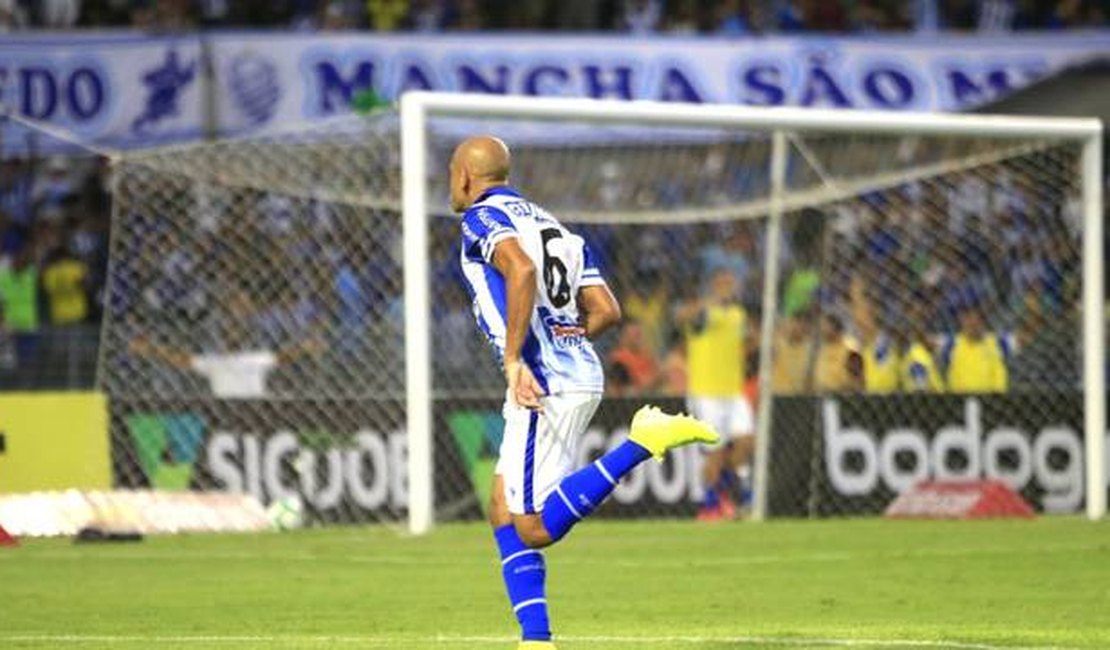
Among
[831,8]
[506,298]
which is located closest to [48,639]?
[506,298]

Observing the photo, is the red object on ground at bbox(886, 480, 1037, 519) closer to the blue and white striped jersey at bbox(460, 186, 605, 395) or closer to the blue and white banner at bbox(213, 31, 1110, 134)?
the blue and white banner at bbox(213, 31, 1110, 134)

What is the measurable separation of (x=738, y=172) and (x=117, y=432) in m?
6.60

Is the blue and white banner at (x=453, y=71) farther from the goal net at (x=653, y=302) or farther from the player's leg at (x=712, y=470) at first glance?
the player's leg at (x=712, y=470)

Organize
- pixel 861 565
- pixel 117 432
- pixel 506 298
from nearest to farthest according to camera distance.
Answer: pixel 506 298, pixel 861 565, pixel 117 432

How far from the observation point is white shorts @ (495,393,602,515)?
10930 mm

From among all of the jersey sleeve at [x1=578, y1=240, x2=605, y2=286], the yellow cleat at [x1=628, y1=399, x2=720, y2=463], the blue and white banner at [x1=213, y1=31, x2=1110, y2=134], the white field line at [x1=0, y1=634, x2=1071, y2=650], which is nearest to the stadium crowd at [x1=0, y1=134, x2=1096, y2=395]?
the blue and white banner at [x1=213, y1=31, x2=1110, y2=134]

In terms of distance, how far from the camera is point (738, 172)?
25062mm

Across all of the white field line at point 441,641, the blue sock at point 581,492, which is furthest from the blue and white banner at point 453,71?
the blue sock at point 581,492

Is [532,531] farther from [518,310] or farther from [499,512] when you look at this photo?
[518,310]

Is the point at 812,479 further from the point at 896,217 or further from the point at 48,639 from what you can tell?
the point at 48,639

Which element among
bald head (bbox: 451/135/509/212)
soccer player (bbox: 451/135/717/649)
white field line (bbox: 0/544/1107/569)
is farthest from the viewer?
white field line (bbox: 0/544/1107/569)

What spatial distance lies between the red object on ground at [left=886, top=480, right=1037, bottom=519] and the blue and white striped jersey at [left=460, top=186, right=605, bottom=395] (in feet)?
39.2

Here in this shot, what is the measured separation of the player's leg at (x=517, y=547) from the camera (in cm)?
1078

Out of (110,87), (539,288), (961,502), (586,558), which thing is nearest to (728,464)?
(961,502)
